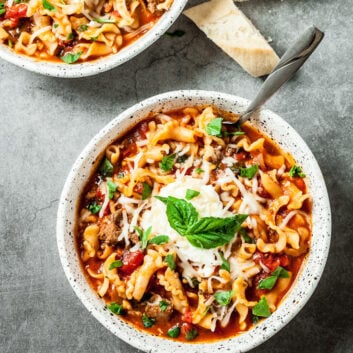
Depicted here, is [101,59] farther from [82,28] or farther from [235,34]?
[235,34]

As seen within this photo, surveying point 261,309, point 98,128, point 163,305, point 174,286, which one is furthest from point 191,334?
point 98,128

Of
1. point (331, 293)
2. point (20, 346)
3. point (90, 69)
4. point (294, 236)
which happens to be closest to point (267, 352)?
point (331, 293)

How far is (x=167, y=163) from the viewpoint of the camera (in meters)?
5.16

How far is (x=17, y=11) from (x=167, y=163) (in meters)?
1.93

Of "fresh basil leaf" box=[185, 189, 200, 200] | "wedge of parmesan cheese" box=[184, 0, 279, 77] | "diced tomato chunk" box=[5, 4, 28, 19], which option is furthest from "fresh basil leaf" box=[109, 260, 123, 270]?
"diced tomato chunk" box=[5, 4, 28, 19]

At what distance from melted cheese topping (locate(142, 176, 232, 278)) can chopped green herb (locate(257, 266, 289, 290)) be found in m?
0.37

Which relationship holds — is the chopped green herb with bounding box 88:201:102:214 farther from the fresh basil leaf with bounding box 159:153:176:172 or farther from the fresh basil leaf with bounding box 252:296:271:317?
the fresh basil leaf with bounding box 252:296:271:317

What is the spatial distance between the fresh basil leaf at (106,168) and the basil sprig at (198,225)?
2.12ft

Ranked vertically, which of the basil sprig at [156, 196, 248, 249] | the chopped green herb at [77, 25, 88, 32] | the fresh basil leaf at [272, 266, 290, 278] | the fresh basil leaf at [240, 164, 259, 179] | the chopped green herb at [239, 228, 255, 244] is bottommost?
the fresh basil leaf at [272, 266, 290, 278]

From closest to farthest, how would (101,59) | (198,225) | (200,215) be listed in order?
(198,225), (200,215), (101,59)

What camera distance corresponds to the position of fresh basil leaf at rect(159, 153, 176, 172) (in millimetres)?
5145

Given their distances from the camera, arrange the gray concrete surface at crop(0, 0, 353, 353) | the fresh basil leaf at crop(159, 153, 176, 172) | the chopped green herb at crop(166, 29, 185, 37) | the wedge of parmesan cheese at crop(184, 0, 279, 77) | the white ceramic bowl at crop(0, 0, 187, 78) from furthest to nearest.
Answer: the chopped green herb at crop(166, 29, 185, 37)
the gray concrete surface at crop(0, 0, 353, 353)
the wedge of parmesan cheese at crop(184, 0, 279, 77)
the white ceramic bowl at crop(0, 0, 187, 78)
the fresh basil leaf at crop(159, 153, 176, 172)

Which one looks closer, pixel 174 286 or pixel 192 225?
pixel 192 225

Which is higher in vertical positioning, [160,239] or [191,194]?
[191,194]
